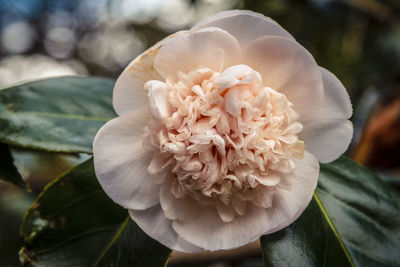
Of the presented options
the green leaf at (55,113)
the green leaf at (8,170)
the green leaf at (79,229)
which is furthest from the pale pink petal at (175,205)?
the green leaf at (8,170)

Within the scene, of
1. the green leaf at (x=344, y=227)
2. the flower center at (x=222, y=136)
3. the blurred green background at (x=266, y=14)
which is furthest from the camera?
the blurred green background at (x=266, y=14)

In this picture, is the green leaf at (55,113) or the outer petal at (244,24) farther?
the green leaf at (55,113)

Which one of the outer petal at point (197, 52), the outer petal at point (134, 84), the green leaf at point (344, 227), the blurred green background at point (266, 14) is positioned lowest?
the blurred green background at point (266, 14)

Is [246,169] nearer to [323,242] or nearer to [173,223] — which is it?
[173,223]

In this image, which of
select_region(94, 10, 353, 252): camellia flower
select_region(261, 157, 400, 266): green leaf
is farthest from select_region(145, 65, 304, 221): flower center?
select_region(261, 157, 400, 266): green leaf

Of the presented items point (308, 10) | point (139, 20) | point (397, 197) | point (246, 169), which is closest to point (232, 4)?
point (308, 10)

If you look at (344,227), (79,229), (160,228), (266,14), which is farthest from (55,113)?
(266,14)

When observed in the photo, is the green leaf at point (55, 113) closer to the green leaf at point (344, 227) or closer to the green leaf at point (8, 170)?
the green leaf at point (8, 170)
